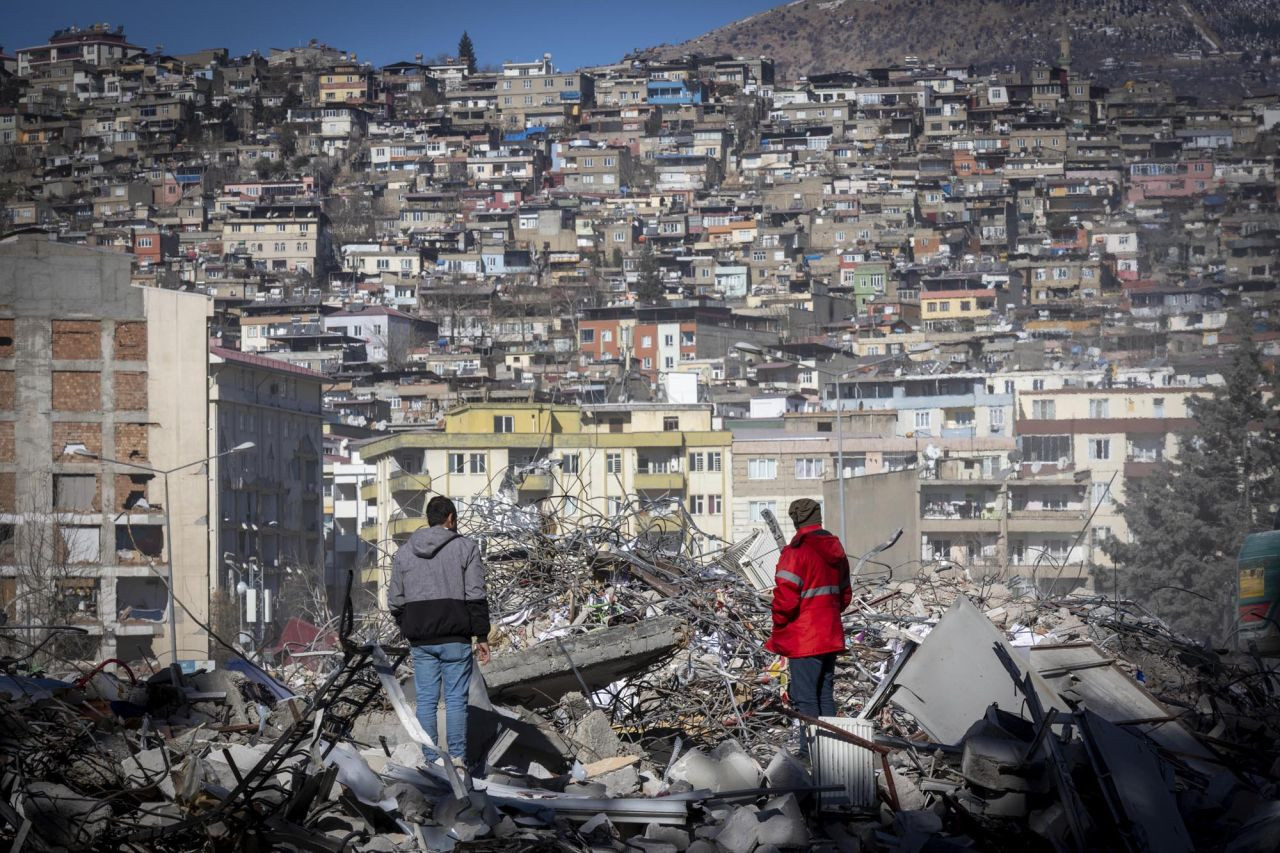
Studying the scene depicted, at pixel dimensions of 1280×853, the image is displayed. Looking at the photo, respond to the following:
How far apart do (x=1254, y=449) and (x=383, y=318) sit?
7934 cm

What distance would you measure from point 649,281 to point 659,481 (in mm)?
72061

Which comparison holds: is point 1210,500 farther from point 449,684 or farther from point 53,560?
point 449,684

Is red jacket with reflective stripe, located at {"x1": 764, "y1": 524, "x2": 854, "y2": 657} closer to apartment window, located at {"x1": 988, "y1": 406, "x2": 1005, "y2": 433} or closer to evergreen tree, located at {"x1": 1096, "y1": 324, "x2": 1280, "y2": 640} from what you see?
evergreen tree, located at {"x1": 1096, "y1": 324, "x2": 1280, "y2": 640}

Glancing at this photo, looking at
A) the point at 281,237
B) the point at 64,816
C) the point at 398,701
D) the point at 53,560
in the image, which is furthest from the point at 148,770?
the point at 281,237

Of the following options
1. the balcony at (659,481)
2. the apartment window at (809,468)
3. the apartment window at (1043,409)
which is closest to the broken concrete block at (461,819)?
the balcony at (659,481)

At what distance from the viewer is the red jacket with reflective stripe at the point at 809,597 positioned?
8406mm

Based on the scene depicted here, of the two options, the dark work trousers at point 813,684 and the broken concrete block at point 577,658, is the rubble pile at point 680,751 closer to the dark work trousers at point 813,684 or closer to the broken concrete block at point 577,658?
the broken concrete block at point 577,658

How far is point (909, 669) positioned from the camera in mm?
8695

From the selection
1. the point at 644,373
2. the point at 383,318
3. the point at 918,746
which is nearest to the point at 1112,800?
the point at 918,746

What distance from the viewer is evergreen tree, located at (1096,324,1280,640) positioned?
5094cm

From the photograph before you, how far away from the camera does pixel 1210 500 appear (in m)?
53.2

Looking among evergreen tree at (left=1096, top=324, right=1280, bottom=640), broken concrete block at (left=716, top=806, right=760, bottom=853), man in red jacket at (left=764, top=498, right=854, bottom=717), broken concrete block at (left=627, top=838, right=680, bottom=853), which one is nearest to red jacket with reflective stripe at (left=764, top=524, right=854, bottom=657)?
man in red jacket at (left=764, top=498, right=854, bottom=717)

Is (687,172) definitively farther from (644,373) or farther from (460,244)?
(644,373)

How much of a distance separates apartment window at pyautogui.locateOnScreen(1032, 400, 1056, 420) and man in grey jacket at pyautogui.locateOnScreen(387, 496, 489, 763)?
68.7 meters
